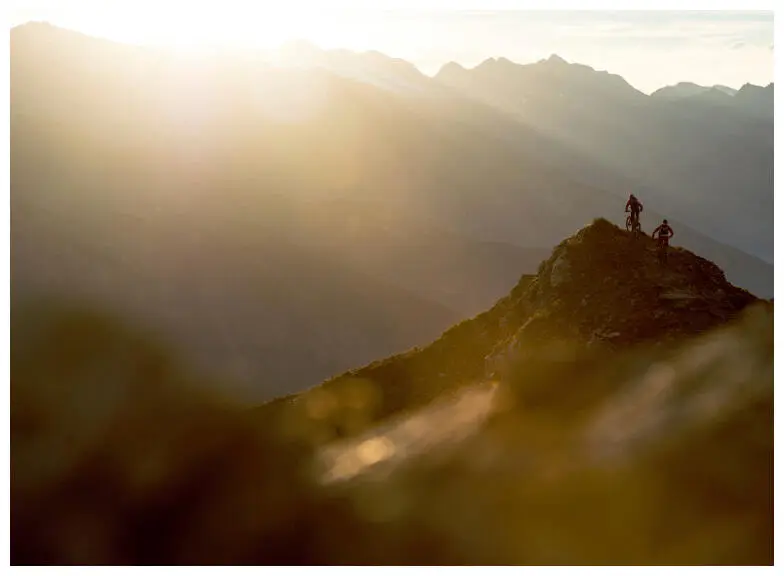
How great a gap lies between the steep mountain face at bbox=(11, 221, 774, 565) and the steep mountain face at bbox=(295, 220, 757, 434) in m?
0.07

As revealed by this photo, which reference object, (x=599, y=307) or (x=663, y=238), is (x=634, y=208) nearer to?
(x=663, y=238)

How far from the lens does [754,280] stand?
151m

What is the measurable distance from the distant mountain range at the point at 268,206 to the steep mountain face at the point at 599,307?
136ft

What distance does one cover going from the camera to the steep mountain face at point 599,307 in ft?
52.0

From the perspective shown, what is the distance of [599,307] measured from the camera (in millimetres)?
17172

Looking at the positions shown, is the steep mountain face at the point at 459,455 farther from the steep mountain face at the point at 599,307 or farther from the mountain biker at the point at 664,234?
the mountain biker at the point at 664,234

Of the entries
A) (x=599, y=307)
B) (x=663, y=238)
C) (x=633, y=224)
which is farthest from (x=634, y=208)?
(x=599, y=307)

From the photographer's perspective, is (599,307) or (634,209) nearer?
(599,307)

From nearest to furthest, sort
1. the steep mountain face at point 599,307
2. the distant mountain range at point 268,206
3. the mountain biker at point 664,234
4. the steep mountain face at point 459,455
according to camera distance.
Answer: the steep mountain face at point 459,455 → the steep mountain face at point 599,307 → the mountain biker at point 664,234 → the distant mountain range at point 268,206

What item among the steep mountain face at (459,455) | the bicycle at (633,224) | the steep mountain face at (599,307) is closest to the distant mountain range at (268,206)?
the steep mountain face at (599,307)

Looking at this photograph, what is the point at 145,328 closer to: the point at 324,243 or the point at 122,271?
the point at 122,271

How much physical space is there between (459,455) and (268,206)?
11168 centimetres

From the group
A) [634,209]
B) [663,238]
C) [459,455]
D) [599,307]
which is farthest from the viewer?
[634,209]

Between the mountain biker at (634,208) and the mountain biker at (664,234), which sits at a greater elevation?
the mountain biker at (634,208)
